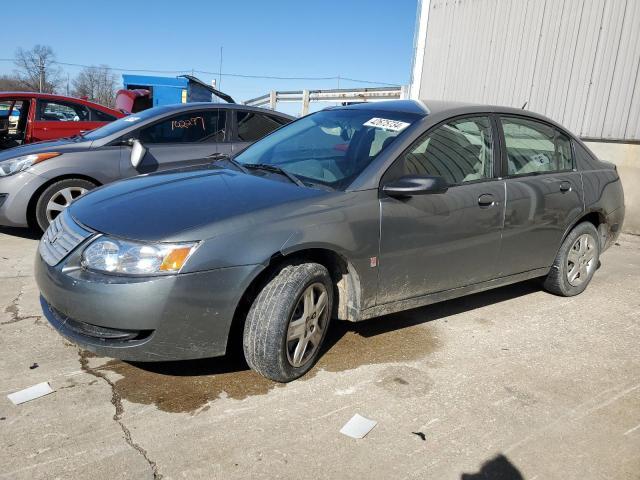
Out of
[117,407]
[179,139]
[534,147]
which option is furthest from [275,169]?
[179,139]

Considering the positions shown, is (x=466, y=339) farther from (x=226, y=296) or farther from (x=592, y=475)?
(x=226, y=296)

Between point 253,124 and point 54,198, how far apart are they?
2.33m

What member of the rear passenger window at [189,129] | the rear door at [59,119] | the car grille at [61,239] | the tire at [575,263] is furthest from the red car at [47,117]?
the tire at [575,263]

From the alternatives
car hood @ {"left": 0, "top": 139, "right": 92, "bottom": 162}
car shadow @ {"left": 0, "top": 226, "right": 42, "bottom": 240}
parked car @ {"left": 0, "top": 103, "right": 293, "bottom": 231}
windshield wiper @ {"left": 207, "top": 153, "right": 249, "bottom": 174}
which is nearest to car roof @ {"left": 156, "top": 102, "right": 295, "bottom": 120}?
parked car @ {"left": 0, "top": 103, "right": 293, "bottom": 231}

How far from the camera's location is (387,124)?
3.70 metres

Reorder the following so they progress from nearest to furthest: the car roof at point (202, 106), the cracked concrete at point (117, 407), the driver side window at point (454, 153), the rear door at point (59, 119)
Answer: the cracked concrete at point (117, 407) → the driver side window at point (454, 153) → the car roof at point (202, 106) → the rear door at point (59, 119)

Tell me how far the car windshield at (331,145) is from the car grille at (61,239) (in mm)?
1260

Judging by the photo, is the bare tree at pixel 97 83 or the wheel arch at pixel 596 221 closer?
the wheel arch at pixel 596 221

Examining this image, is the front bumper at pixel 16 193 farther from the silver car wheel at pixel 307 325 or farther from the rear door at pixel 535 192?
the rear door at pixel 535 192

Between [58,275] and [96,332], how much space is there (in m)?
0.34

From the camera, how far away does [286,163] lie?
12.2 ft

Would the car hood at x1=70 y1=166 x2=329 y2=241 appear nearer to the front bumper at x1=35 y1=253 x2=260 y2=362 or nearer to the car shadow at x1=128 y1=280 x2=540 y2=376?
the front bumper at x1=35 y1=253 x2=260 y2=362

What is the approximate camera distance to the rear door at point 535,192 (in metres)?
4.05

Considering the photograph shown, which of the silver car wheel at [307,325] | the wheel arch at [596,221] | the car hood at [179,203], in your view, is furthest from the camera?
the wheel arch at [596,221]
